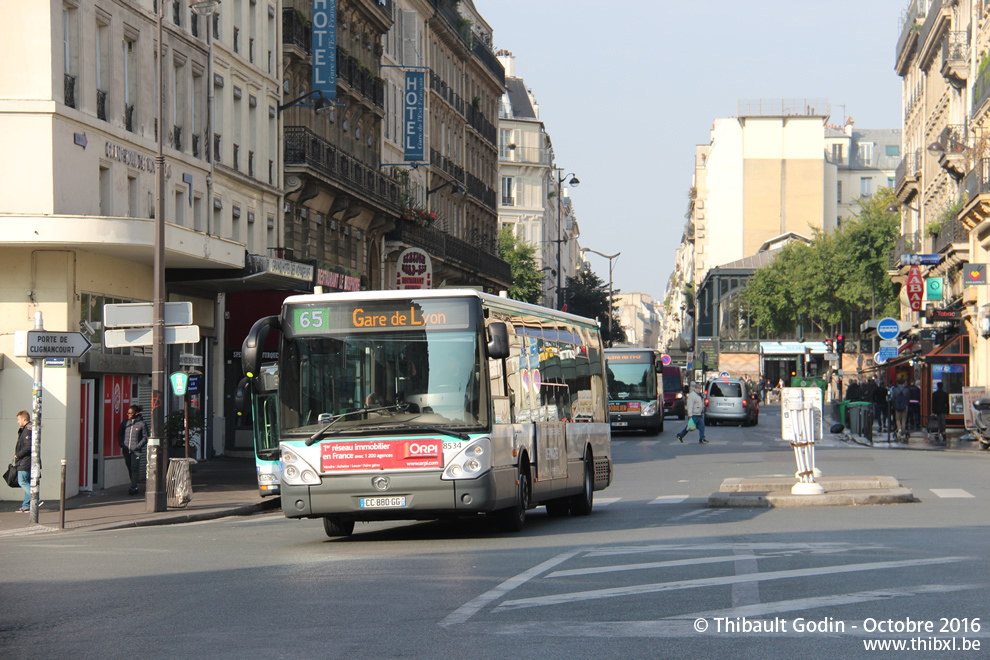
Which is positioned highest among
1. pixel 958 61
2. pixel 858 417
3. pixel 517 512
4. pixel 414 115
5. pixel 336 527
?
pixel 958 61

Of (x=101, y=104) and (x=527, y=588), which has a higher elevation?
(x=101, y=104)

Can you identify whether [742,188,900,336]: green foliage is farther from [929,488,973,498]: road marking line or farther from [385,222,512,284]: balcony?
[929,488,973,498]: road marking line

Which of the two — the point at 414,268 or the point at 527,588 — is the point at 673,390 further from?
the point at 527,588

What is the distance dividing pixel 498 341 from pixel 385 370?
128cm

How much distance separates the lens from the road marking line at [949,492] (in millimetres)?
22016

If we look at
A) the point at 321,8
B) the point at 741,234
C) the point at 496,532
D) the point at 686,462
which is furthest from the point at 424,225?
the point at 741,234

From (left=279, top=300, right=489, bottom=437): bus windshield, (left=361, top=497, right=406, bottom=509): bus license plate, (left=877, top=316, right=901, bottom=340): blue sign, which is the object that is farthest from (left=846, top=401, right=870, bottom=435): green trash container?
(left=361, top=497, right=406, bottom=509): bus license plate

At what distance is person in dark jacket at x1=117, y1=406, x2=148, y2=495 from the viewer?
2745cm

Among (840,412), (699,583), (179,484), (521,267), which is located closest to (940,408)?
(840,412)

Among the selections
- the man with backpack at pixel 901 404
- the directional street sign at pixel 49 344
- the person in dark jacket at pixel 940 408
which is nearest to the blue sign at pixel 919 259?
the man with backpack at pixel 901 404

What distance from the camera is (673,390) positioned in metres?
75.4

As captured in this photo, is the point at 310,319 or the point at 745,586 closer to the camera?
the point at 745,586

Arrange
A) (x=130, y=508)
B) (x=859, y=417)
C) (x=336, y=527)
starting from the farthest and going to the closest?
(x=859, y=417), (x=130, y=508), (x=336, y=527)

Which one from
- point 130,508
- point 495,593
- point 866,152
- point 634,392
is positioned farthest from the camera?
point 866,152
